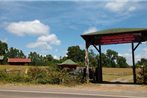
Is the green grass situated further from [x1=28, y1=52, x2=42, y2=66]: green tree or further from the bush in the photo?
[x1=28, y1=52, x2=42, y2=66]: green tree

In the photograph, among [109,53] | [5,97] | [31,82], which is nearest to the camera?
[5,97]

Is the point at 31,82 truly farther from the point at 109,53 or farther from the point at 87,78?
the point at 109,53

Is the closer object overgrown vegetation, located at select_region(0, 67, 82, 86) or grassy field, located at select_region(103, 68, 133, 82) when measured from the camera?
overgrown vegetation, located at select_region(0, 67, 82, 86)

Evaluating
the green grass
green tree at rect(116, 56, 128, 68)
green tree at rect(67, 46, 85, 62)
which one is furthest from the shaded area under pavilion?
green tree at rect(67, 46, 85, 62)

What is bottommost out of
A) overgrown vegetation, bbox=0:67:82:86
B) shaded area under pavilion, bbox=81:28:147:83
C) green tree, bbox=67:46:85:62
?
overgrown vegetation, bbox=0:67:82:86

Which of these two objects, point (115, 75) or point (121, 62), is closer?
point (115, 75)

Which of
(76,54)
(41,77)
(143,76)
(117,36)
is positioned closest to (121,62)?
(76,54)

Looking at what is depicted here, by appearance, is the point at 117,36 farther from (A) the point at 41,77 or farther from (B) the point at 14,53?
(B) the point at 14,53

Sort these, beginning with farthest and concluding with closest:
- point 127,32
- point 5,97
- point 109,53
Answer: point 109,53, point 127,32, point 5,97

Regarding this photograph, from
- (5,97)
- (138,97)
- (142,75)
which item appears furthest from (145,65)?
(5,97)

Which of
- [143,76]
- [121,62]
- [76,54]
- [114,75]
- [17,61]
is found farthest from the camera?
[121,62]

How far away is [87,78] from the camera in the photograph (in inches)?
1070

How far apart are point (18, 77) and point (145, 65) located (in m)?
11.0

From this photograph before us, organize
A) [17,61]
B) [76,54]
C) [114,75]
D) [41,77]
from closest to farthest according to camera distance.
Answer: [41,77] < [114,75] < [17,61] < [76,54]
